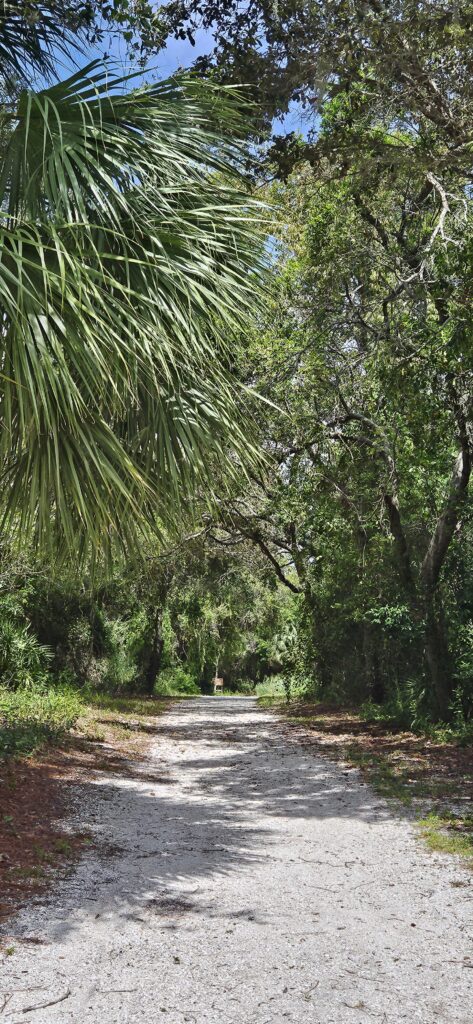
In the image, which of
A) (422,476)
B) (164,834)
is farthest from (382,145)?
(164,834)

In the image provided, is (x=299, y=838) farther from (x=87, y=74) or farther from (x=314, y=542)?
(x=314, y=542)

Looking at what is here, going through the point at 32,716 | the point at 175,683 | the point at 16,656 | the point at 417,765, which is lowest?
the point at 417,765

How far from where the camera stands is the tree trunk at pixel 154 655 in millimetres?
22531

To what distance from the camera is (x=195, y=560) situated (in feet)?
65.6

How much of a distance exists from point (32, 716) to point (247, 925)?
7.78 metres

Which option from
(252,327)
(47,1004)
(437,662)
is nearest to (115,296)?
(252,327)

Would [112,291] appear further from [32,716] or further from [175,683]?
[175,683]

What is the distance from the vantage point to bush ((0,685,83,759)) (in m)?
8.92

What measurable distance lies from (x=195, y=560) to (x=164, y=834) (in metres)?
14.0

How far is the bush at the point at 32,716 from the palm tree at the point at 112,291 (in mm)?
4335

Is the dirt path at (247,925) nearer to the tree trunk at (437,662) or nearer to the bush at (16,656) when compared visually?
the tree trunk at (437,662)

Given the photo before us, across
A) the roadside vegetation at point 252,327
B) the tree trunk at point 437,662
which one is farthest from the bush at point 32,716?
the tree trunk at point 437,662

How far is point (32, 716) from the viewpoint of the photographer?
11.2 metres

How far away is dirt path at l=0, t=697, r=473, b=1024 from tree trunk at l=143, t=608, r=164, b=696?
50.1ft
